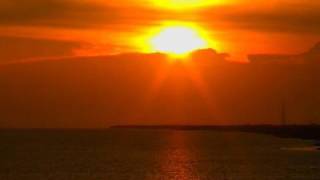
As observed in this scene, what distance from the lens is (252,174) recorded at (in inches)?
3179

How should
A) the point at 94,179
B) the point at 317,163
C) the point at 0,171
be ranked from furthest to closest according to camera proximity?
1. the point at 317,163
2. the point at 0,171
3. the point at 94,179

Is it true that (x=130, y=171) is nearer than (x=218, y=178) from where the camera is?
No

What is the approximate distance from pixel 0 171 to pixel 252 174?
27116 mm

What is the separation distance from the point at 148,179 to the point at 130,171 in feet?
32.5

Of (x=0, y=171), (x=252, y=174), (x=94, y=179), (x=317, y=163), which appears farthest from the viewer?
(x=317, y=163)

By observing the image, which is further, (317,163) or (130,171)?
(317,163)

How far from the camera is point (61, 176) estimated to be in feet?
253

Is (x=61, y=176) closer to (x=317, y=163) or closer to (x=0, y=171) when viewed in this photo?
(x=0, y=171)

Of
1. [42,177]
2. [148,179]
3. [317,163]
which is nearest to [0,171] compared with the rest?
[42,177]

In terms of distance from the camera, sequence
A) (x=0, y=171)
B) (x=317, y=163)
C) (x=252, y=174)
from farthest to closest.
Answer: (x=317, y=163), (x=0, y=171), (x=252, y=174)

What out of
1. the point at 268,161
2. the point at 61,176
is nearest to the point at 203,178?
the point at 61,176

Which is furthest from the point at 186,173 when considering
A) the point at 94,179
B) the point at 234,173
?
the point at 94,179

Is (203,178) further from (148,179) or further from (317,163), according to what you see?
(317,163)

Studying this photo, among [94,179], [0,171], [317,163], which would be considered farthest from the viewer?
[317,163]
